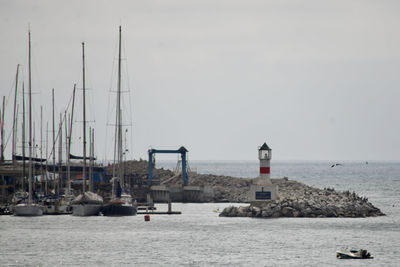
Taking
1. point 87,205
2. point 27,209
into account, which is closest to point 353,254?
point 87,205

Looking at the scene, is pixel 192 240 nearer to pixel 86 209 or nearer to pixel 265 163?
pixel 265 163

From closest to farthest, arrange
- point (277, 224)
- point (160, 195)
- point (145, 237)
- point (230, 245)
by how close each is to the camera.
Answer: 1. point (230, 245)
2. point (145, 237)
3. point (277, 224)
4. point (160, 195)

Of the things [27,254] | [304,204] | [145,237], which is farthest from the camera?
[304,204]

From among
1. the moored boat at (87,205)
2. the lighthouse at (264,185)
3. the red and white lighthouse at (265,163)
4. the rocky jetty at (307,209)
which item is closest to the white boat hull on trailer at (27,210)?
the moored boat at (87,205)

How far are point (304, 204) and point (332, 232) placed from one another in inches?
508

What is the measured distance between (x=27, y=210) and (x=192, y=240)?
24976mm

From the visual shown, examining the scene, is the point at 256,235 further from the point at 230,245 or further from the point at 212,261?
the point at 212,261

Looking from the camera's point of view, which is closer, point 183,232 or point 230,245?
point 230,245

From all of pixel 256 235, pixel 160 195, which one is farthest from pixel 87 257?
pixel 160 195

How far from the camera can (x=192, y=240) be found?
2655 inches

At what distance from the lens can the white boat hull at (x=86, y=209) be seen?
3391 inches

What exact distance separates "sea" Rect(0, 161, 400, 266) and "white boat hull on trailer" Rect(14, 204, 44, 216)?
111 cm

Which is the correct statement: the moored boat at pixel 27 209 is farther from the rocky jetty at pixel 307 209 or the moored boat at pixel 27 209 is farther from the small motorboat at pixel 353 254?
the small motorboat at pixel 353 254

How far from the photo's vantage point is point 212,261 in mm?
54938
